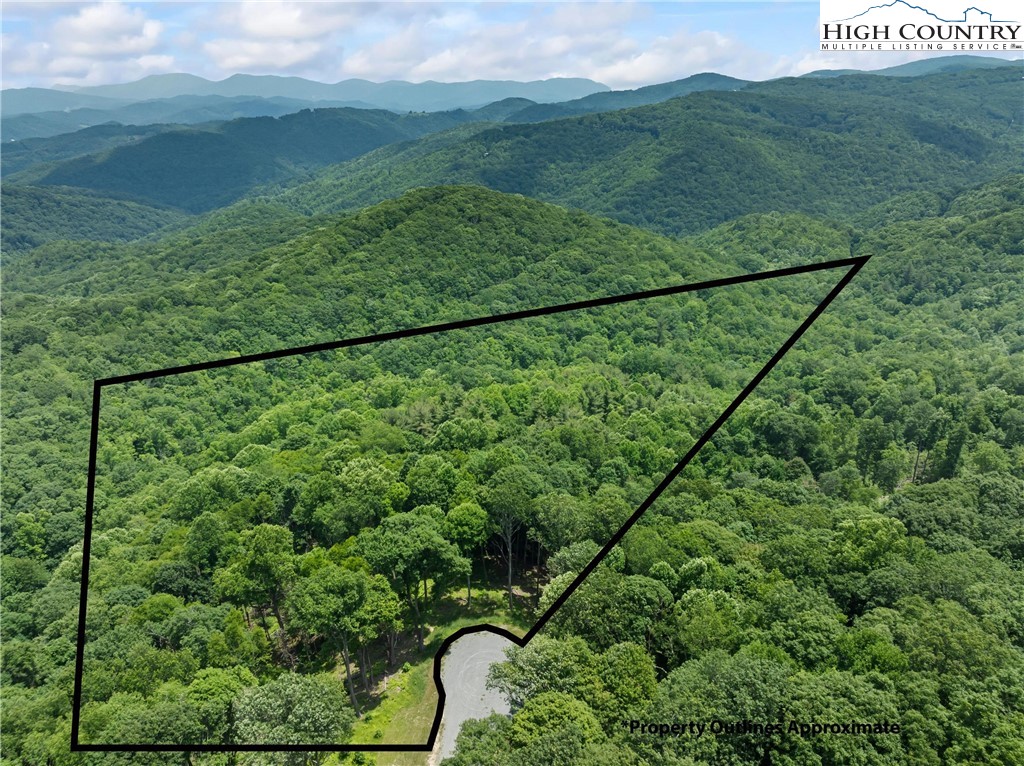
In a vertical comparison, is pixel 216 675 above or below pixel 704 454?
below

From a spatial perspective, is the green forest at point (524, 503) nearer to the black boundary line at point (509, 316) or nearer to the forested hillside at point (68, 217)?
the black boundary line at point (509, 316)

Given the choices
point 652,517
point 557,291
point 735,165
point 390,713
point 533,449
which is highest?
point 735,165

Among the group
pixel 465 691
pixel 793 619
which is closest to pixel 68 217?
pixel 465 691

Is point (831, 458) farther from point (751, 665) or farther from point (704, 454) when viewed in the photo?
point (751, 665)

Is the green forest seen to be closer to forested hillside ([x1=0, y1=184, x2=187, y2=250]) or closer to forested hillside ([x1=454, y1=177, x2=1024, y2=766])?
forested hillside ([x1=454, y1=177, x2=1024, y2=766])

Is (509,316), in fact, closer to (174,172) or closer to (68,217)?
(68,217)

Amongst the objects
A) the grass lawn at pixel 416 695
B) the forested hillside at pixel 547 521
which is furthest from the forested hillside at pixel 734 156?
the grass lawn at pixel 416 695

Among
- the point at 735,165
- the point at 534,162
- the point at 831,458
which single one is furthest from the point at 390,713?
the point at 534,162
